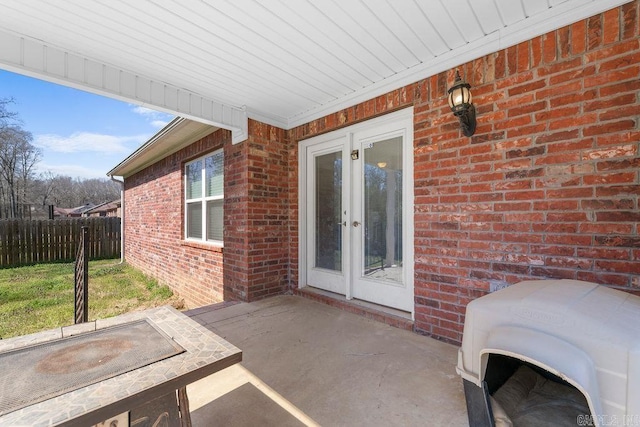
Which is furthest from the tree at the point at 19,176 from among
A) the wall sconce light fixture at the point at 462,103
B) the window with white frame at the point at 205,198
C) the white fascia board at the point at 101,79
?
the wall sconce light fixture at the point at 462,103

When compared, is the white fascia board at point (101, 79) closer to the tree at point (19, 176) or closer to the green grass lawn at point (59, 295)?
the green grass lawn at point (59, 295)

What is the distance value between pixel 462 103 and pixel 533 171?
0.74 metres

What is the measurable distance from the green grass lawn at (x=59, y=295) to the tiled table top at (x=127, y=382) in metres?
4.54

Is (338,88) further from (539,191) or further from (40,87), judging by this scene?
(40,87)

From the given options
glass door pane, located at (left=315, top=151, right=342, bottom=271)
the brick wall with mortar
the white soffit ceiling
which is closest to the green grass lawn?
the brick wall with mortar

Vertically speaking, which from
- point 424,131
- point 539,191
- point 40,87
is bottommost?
point 539,191

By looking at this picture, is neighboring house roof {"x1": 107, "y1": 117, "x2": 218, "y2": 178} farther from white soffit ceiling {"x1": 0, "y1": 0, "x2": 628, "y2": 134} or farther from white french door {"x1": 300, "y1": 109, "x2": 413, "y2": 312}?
white french door {"x1": 300, "y1": 109, "x2": 413, "y2": 312}

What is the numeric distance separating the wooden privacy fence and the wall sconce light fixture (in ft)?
34.2

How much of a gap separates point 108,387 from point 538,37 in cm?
329

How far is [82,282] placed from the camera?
3.41 m

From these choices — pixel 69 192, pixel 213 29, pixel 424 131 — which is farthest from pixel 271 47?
pixel 69 192

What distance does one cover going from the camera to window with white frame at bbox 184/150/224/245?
485cm

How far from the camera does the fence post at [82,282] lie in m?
3.24

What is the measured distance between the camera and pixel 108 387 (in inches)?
40.8
